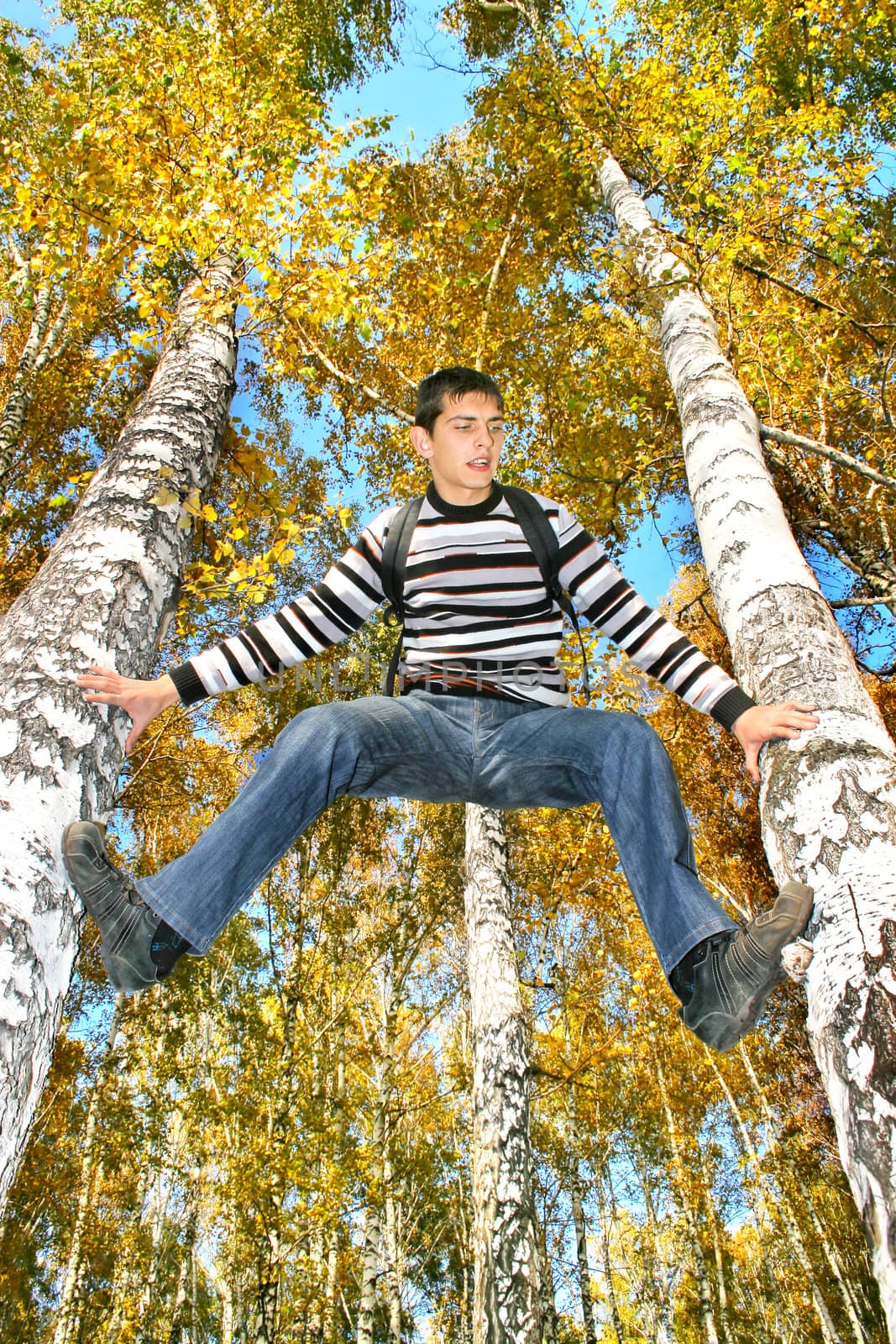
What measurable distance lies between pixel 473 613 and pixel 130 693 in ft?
3.59

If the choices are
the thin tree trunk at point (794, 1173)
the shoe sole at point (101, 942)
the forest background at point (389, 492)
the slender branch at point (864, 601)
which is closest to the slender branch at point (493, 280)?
the forest background at point (389, 492)

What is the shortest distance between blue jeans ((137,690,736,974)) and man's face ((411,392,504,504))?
762mm

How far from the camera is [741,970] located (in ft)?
5.14

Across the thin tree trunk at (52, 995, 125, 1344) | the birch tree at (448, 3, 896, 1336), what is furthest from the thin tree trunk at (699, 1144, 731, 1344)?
the birch tree at (448, 3, 896, 1336)

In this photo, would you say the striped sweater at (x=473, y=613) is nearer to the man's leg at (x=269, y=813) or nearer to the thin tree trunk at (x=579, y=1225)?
the man's leg at (x=269, y=813)

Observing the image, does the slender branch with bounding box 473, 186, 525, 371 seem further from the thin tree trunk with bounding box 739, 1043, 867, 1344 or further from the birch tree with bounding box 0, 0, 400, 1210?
the thin tree trunk with bounding box 739, 1043, 867, 1344

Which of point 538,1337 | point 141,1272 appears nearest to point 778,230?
point 538,1337

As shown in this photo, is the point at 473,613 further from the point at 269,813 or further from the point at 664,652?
the point at 269,813

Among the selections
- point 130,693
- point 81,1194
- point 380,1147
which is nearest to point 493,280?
point 130,693

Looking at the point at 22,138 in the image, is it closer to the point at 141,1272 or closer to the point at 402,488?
the point at 402,488

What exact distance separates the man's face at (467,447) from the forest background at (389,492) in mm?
1090

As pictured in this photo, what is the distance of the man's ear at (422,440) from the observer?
2.70m

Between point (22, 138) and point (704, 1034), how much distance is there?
12400 millimetres

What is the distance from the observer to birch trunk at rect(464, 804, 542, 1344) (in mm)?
4137
